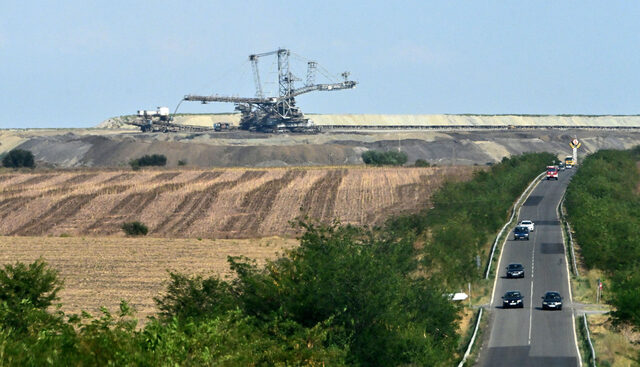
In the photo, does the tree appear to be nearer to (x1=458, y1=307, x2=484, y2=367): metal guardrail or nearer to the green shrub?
(x1=458, y1=307, x2=484, y2=367): metal guardrail

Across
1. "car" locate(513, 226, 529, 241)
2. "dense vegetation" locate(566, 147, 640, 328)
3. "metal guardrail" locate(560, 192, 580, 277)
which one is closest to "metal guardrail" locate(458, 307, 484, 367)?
"dense vegetation" locate(566, 147, 640, 328)

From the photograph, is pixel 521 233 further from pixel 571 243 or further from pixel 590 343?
pixel 590 343

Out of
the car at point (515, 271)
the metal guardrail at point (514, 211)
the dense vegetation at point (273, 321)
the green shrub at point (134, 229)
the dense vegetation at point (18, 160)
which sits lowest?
the metal guardrail at point (514, 211)

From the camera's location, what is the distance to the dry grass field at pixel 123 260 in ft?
180

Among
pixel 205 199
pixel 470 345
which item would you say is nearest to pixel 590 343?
pixel 470 345

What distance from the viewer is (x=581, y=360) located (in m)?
42.4

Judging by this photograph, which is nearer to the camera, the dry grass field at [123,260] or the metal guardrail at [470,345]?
the metal guardrail at [470,345]

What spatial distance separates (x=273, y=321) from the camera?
32.1 metres

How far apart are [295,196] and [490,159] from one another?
89.6 metres

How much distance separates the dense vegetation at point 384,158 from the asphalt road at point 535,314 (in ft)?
229

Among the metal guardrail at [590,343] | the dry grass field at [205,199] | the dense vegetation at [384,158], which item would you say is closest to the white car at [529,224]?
the dry grass field at [205,199]

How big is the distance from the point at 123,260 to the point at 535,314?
29.2 m

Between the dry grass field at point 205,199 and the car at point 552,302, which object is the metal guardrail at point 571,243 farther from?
the dry grass field at point 205,199

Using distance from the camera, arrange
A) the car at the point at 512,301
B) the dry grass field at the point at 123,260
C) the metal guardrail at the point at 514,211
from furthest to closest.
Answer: the metal guardrail at the point at 514,211 < the car at the point at 512,301 < the dry grass field at the point at 123,260
